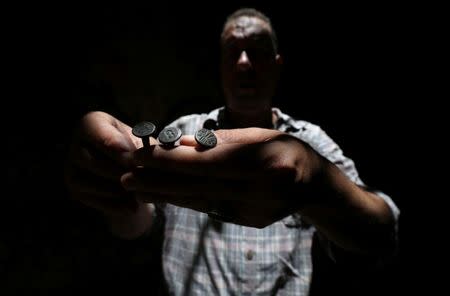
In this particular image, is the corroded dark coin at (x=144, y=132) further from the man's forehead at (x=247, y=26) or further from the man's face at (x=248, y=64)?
the man's forehead at (x=247, y=26)

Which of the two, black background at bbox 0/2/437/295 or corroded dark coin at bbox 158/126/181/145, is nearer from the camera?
corroded dark coin at bbox 158/126/181/145

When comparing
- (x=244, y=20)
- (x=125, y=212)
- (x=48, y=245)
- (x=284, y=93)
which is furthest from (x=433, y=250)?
(x=48, y=245)

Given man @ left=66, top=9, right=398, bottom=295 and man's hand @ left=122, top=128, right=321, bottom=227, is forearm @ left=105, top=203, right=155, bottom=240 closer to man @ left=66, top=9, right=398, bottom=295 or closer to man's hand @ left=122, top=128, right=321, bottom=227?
man @ left=66, top=9, right=398, bottom=295

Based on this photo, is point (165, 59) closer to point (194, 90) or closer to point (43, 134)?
point (194, 90)

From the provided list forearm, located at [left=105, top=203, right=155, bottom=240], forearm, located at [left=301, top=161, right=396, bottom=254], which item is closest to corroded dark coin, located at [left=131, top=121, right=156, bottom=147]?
forearm, located at [left=301, top=161, right=396, bottom=254]

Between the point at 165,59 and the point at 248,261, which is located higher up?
the point at 165,59

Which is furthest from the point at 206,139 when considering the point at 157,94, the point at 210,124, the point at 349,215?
the point at 157,94

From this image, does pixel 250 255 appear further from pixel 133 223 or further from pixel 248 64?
pixel 248 64

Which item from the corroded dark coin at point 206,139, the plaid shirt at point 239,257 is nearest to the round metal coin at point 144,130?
the corroded dark coin at point 206,139
